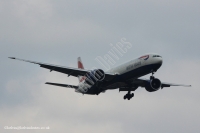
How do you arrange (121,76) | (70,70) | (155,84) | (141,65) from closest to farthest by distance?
(141,65) → (121,76) → (70,70) → (155,84)

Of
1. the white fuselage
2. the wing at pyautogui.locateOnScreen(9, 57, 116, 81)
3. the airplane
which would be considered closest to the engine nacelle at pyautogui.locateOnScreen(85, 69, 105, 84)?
the airplane

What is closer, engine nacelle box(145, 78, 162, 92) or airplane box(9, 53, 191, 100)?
airplane box(9, 53, 191, 100)

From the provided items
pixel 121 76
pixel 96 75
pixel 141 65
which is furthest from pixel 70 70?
pixel 141 65

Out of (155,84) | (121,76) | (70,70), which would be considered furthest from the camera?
(155,84)

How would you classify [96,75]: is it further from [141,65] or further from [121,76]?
[141,65]

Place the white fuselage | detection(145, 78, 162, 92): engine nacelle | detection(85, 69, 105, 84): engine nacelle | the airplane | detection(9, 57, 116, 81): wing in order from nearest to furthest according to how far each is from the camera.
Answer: the white fuselage < the airplane < detection(9, 57, 116, 81): wing < detection(85, 69, 105, 84): engine nacelle < detection(145, 78, 162, 92): engine nacelle

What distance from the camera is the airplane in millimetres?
68188

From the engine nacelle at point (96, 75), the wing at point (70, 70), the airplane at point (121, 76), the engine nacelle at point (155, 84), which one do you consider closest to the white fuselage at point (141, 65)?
the airplane at point (121, 76)

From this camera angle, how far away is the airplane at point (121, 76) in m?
68.2

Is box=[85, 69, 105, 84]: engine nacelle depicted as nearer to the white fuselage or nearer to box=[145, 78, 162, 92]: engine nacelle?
the white fuselage

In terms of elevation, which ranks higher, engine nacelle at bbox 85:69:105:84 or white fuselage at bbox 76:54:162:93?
white fuselage at bbox 76:54:162:93

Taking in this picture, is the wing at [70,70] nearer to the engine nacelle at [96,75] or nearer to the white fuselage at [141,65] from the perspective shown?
the engine nacelle at [96,75]

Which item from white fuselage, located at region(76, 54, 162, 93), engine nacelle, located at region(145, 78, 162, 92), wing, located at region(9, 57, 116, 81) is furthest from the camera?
engine nacelle, located at region(145, 78, 162, 92)

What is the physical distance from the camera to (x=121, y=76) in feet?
231
